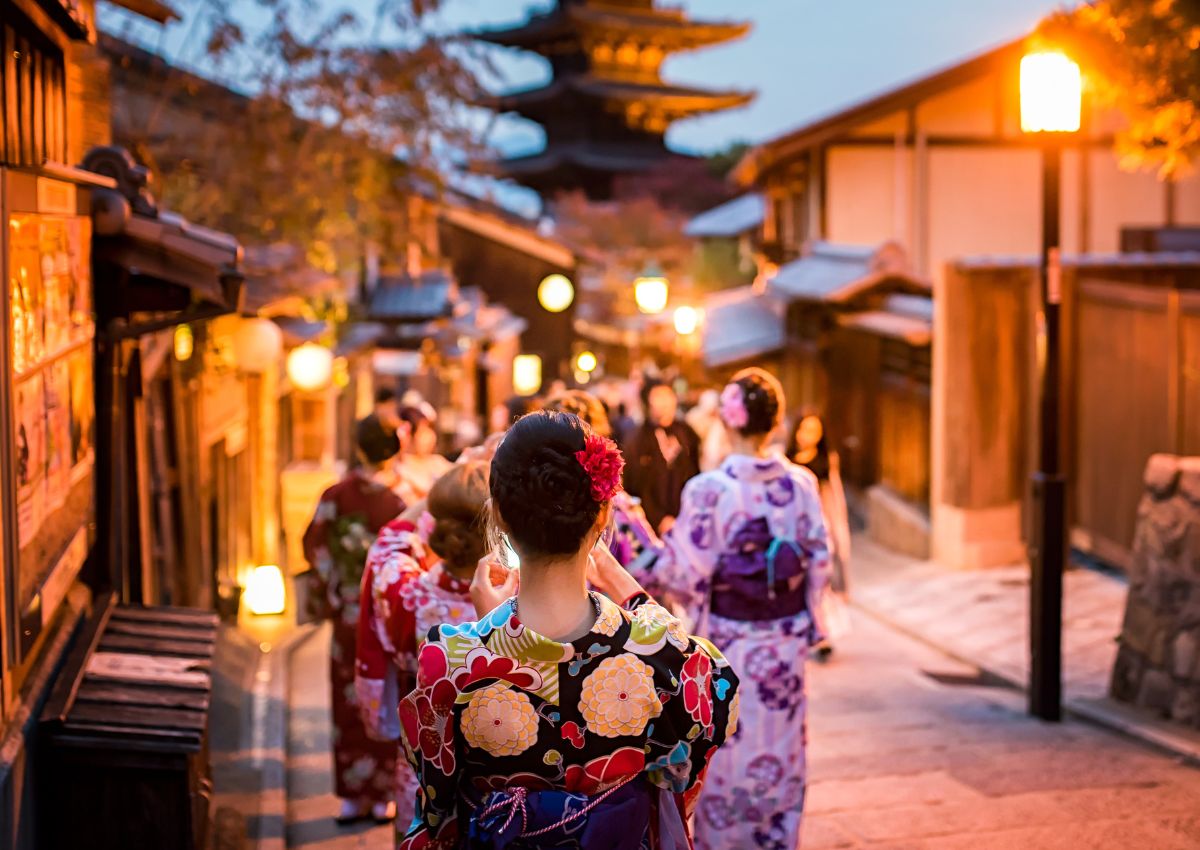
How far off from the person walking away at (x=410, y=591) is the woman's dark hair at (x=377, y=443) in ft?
6.62

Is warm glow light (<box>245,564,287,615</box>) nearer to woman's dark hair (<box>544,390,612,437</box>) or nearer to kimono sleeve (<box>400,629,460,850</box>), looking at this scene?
woman's dark hair (<box>544,390,612,437</box>)

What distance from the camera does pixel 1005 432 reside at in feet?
50.6

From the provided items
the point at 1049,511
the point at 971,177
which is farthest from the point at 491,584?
the point at 971,177

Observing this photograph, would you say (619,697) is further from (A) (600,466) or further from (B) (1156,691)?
(B) (1156,691)

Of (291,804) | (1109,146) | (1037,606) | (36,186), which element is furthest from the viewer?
(1109,146)

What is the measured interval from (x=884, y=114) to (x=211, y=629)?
16.9 m

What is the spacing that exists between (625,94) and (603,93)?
0.78 metres

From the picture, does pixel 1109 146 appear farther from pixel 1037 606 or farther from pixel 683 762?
pixel 683 762

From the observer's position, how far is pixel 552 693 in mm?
3516

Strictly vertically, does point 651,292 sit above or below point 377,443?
above

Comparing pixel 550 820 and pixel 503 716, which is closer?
pixel 503 716

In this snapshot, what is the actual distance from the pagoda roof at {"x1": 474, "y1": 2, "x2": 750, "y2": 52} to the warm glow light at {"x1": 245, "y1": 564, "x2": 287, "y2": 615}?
1763 inches

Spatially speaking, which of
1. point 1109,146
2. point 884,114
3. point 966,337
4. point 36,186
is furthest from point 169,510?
point 1109,146

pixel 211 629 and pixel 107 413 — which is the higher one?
pixel 107 413
